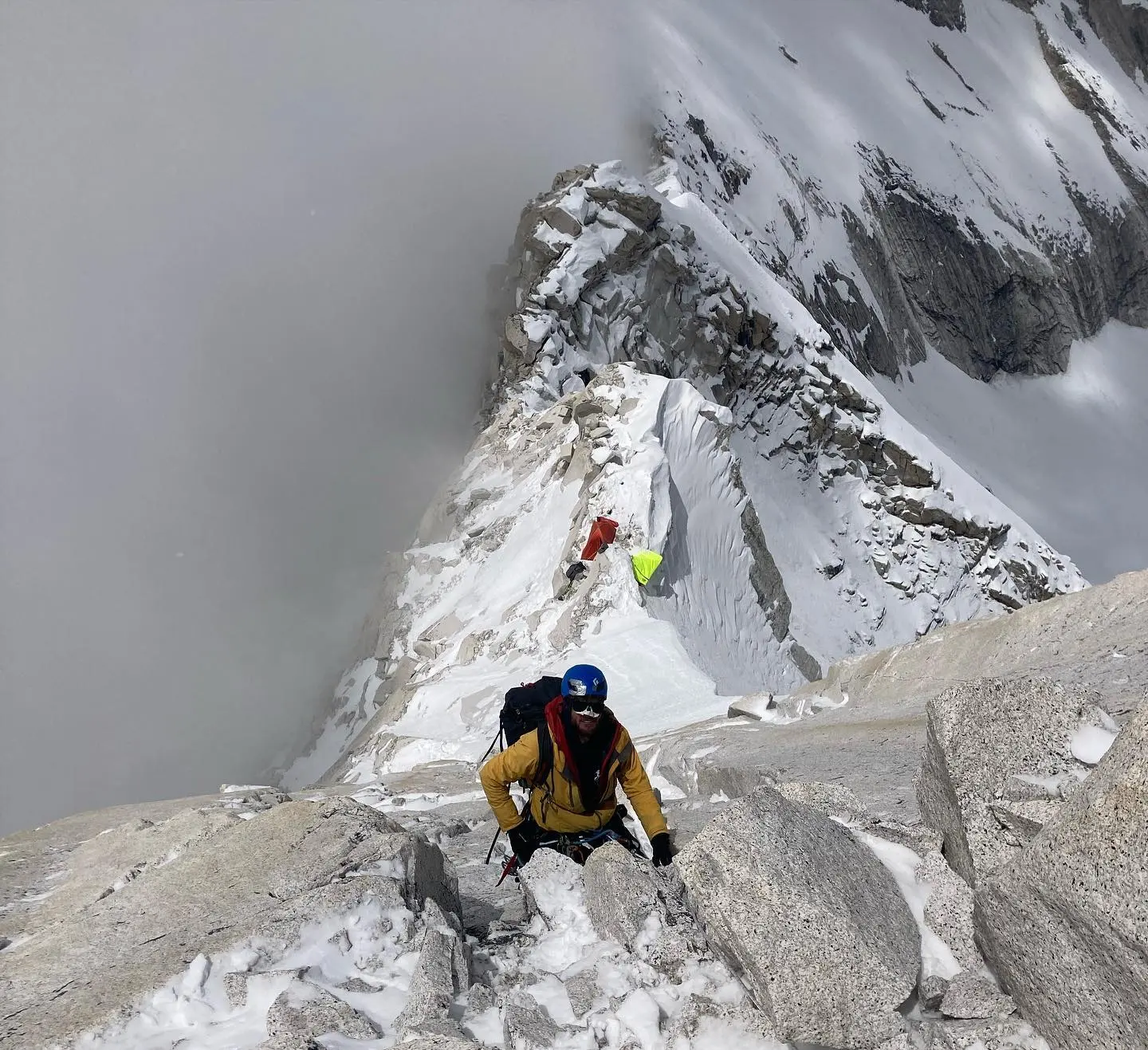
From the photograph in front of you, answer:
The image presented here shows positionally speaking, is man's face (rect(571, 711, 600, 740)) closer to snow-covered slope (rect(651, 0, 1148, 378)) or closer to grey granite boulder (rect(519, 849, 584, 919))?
grey granite boulder (rect(519, 849, 584, 919))

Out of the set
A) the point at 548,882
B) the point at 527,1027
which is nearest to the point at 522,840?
the point at 548,882

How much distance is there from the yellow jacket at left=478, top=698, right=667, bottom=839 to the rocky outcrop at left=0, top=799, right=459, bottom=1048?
0.46m

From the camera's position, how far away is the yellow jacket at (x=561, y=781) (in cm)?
473

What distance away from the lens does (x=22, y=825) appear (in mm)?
27797

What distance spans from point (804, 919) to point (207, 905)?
2.87 meters

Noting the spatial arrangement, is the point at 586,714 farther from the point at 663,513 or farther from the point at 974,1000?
the point at 663,513

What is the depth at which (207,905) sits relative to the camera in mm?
4320

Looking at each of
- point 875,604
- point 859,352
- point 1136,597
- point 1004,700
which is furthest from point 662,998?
point 859,352

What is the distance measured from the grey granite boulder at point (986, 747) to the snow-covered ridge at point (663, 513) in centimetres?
817

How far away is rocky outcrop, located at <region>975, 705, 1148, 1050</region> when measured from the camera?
251cm

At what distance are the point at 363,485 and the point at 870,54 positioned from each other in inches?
1914

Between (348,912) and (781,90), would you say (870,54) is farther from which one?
(348,912)

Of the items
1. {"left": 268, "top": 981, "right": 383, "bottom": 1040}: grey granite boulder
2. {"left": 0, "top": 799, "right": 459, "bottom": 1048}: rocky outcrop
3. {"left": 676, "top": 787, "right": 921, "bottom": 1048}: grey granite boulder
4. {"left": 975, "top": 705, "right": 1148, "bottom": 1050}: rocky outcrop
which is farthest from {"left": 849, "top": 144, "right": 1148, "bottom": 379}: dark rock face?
{"left": 268, "top": 981, "right": 383, "bottom": 1040}: grey granite boulder

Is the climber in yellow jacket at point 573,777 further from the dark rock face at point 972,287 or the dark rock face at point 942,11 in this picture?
the dark rock face at point 942,11
